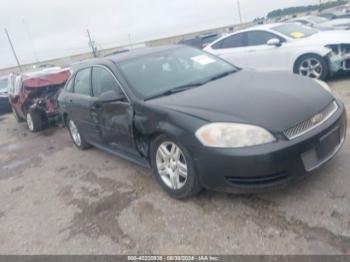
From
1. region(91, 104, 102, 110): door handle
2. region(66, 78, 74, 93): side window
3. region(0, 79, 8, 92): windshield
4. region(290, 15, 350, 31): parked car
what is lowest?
region(290, 15, 350, 31): parked car

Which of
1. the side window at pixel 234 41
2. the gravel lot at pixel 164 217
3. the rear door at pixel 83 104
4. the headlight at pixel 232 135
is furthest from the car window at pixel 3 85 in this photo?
the headlight at pixel 232 135

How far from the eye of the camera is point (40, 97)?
9188 mm

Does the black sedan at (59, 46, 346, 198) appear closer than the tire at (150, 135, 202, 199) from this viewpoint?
Yes

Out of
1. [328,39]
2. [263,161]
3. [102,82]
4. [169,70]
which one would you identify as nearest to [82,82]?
[102,82]

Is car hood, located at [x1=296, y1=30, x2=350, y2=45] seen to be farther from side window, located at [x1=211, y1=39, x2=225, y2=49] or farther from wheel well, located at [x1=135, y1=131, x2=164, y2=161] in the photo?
wheel well, located at [x1=135, y1=131, x2=164, y2=161]

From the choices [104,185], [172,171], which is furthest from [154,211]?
[104,185]

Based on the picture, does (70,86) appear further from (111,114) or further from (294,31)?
(294,31)

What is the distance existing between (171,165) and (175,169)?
0.20 ft

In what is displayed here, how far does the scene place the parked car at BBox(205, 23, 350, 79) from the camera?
725 centimetres

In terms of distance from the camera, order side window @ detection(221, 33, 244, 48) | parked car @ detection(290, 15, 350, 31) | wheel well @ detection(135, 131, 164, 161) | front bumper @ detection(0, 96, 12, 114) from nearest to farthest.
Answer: wheel well @ detection(135, 131, 164, 161) → side window @ detection(221, 33, 244, 48) → parked car @ detection(290, 15, 350, 31) → front bumper @ detection(0, 96, 12, 114)

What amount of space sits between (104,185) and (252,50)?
5.52m

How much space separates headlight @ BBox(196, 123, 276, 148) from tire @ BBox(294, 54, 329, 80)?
5158 mm

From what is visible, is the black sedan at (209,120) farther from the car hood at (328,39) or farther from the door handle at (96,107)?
the car hood at (328,39)

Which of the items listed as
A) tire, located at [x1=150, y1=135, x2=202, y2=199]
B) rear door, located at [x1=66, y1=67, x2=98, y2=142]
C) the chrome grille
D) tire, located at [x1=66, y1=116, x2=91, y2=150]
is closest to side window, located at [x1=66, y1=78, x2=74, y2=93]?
rear door, located at [x1=66, y1=67, x2=98, y2=142]
